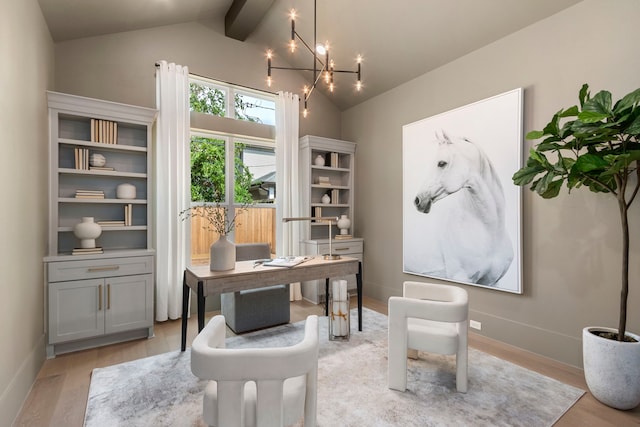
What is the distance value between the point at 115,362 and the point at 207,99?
3.11m

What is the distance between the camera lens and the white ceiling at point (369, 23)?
2.76m

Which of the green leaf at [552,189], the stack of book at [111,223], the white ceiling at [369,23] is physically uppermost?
the white ceiling at [369,23]

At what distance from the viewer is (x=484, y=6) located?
2.75 m

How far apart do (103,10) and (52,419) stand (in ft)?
11.0

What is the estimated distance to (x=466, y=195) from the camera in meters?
3.24

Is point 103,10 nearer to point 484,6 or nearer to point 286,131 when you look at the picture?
point 286,131

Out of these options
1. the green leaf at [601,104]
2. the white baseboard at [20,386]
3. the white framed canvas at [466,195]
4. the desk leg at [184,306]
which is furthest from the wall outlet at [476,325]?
the white baseboard at [20,386]

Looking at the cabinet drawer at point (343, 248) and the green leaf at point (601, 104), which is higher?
the green leaf at point (601, 104)

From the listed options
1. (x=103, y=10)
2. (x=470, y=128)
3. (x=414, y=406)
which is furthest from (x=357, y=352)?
(x=103, y=10)

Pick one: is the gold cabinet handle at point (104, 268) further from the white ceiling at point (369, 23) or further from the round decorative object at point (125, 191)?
the white ceiling at point (369, 23)

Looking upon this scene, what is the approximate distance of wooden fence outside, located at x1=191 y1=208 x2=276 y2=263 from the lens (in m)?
3.92

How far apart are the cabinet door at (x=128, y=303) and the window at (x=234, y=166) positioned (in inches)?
36.8

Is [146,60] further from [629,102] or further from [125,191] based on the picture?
[629,102]

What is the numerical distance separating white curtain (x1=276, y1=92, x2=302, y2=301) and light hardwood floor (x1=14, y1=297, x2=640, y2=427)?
149 centimetres
